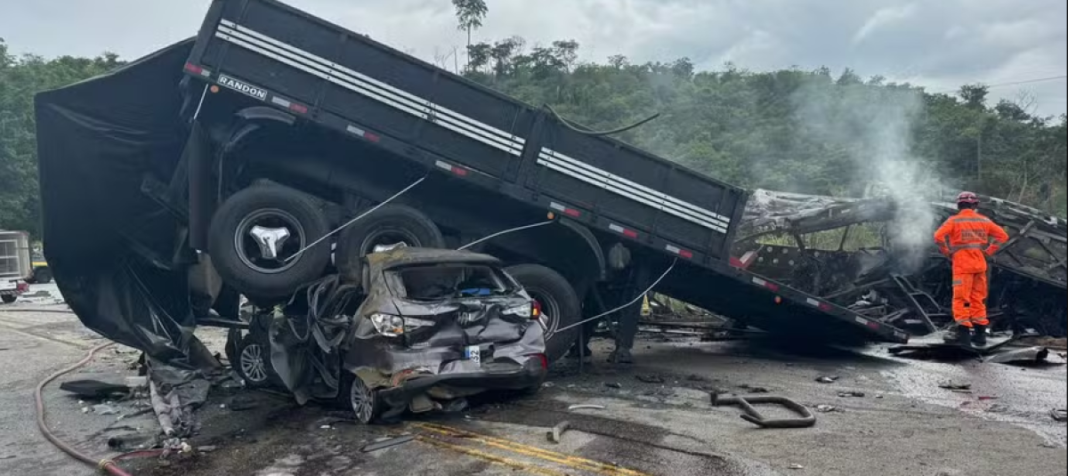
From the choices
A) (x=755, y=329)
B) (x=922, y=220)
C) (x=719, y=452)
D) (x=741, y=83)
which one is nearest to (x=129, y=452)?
(x=719, y=452)

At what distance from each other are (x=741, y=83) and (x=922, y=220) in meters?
18.3

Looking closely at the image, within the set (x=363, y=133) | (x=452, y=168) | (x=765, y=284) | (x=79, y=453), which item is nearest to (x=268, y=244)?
(x=363, y=133)

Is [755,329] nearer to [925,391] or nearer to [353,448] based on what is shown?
[925,391]

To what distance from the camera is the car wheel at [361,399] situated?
585 centimetres

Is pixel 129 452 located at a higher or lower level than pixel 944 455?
lower

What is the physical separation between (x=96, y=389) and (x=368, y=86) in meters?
3.91

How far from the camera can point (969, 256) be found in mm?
8562

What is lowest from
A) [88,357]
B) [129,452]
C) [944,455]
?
[88,357]

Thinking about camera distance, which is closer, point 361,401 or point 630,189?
point 361,401

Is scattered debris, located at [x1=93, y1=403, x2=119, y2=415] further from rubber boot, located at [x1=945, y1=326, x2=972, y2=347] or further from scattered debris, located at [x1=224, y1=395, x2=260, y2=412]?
rubber boot, located at [x1=945, y1=326, x2=972, y2=347]

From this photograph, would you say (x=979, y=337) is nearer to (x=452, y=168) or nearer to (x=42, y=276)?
(x=452, y=168)

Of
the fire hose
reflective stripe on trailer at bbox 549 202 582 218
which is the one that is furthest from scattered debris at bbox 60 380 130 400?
reflective stripe on trailer at bbox 549 202 582 218

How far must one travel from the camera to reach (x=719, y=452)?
4.94 meters

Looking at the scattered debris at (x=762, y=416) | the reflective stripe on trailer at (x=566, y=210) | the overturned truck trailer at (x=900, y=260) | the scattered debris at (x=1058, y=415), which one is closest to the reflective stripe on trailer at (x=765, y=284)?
the overturned truck trailer at (x=900, y=260)
